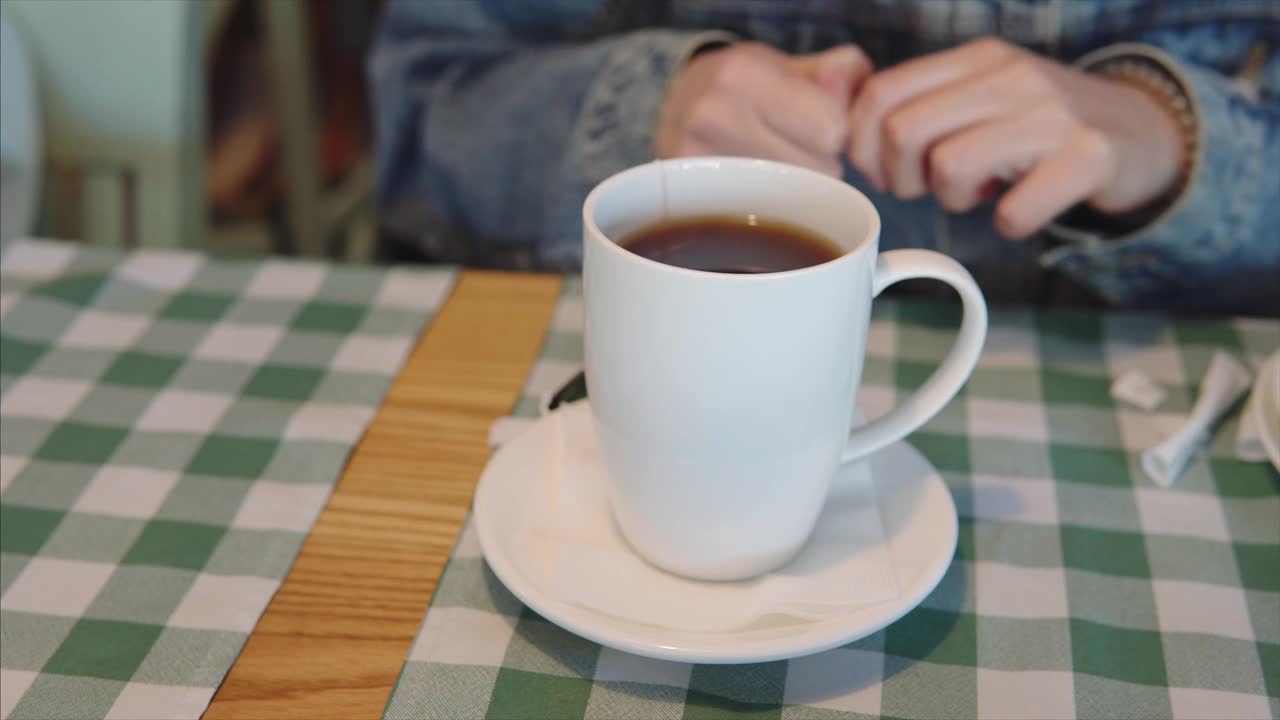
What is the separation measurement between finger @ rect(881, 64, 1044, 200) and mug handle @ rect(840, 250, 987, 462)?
0.62 feet

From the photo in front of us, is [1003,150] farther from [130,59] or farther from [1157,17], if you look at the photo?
[130,59]

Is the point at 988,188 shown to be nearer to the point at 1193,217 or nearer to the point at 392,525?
the point at 1193,217

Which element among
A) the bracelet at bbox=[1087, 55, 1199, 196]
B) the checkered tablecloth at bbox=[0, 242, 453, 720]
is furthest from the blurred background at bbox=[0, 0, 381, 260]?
the bracelet at bbox=[1087, 55, 1199, 196]

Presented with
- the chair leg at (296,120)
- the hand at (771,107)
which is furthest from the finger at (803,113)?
the chair leg at (296,120)

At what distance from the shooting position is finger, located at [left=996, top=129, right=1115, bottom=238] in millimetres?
672

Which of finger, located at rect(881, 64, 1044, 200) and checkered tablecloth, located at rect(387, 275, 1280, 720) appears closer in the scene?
checkered tablecloth, located at rect(387, 275, 1280, 720)

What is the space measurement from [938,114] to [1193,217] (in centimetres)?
23

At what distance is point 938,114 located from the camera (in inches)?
26.6

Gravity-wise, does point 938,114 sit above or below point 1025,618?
above

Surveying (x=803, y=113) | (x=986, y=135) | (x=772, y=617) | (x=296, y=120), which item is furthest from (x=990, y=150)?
(x=296, y=120)

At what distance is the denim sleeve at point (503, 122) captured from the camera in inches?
34.5

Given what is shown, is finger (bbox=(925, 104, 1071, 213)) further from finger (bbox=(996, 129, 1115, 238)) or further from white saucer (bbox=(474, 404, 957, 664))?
white saucer (bbox=(474, 404, 957, 664))

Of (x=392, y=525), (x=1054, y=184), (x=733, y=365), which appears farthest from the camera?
(x=1054, y=184)

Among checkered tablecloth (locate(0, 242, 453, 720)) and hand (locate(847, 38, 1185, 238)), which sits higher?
hand (locate(847, 38, 1185, 238))
